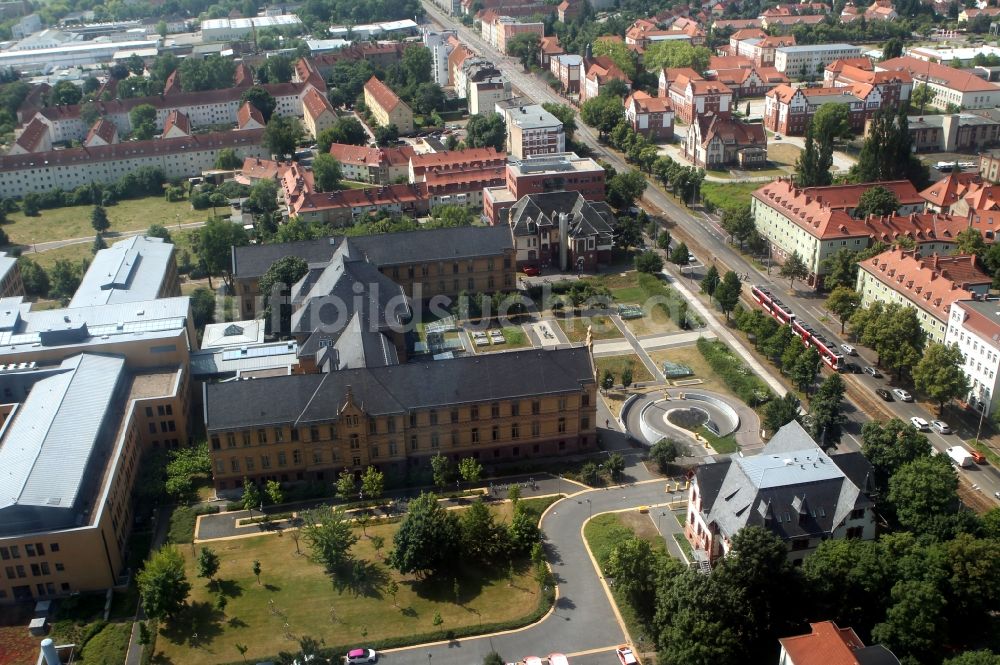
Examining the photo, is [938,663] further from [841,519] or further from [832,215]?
[832,215]

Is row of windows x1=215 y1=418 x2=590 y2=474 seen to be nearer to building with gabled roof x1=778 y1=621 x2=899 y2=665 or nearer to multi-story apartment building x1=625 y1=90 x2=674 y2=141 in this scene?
building with gabled roof x1=778 y1=621 x2=899 y2=665

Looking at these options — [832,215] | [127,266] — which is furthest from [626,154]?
[127,266]

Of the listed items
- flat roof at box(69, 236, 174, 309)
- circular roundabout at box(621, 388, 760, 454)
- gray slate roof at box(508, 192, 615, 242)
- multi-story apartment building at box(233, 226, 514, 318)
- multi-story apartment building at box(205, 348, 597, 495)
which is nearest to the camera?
multi-story apartment building at box(205, 348, 597, 495)

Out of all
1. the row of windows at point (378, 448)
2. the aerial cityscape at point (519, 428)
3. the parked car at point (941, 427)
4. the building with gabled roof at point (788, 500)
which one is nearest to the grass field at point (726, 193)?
the aerial cityscape at point (519, 428)

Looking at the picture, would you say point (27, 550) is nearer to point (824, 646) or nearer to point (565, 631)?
point (565, 631)

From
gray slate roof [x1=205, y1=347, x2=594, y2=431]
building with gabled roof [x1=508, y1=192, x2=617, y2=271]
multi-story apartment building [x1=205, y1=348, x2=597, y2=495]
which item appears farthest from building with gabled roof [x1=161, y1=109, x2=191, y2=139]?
multi-story apartment building [x1=205, y1=348, x2=597, y2=495]

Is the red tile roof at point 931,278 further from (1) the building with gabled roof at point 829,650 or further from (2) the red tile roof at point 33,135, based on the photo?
(2) the red tile roof at point 33,135
